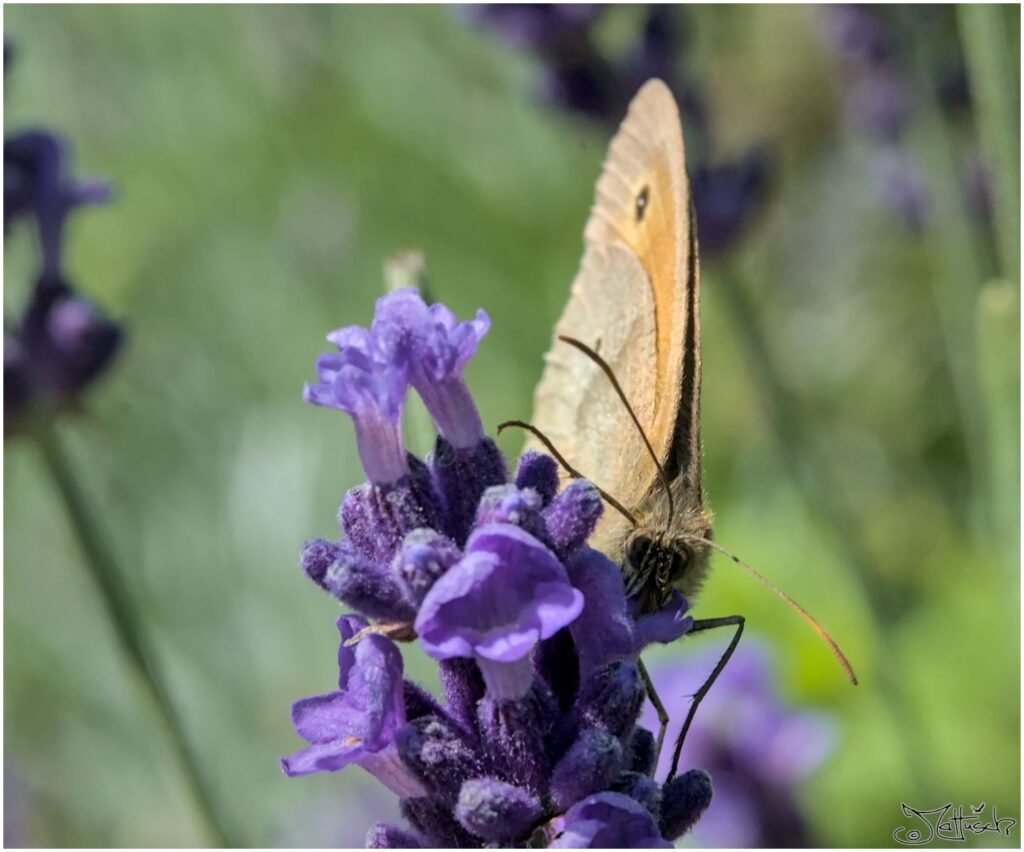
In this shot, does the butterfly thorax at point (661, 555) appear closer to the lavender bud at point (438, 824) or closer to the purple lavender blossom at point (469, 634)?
the purple lavender blossom at point (469, 634)

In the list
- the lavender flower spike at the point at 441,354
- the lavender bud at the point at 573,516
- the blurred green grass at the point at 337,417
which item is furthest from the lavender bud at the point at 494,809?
the blurred green grass at the point at 337,417

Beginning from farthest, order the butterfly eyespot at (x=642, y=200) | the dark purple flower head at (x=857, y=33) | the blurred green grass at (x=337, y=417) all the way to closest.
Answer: the blurred green grass at (x=337, y=417), the dark purple flower head at (x=857, y=33), the butterfly eyespot at (x=642, y=200)

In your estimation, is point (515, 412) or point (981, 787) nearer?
point (981, 787)

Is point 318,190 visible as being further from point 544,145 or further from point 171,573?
point 171,573

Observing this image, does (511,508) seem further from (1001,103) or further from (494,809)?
(1001,103)

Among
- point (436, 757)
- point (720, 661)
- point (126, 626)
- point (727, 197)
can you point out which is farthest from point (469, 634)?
point (727, 197)

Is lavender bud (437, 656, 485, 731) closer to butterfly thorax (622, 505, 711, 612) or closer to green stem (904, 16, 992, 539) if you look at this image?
butterfly thorax (622, 505, 711, 612)

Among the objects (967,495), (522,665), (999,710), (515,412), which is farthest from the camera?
(515,412)

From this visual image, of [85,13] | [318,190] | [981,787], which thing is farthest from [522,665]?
[85,13]
